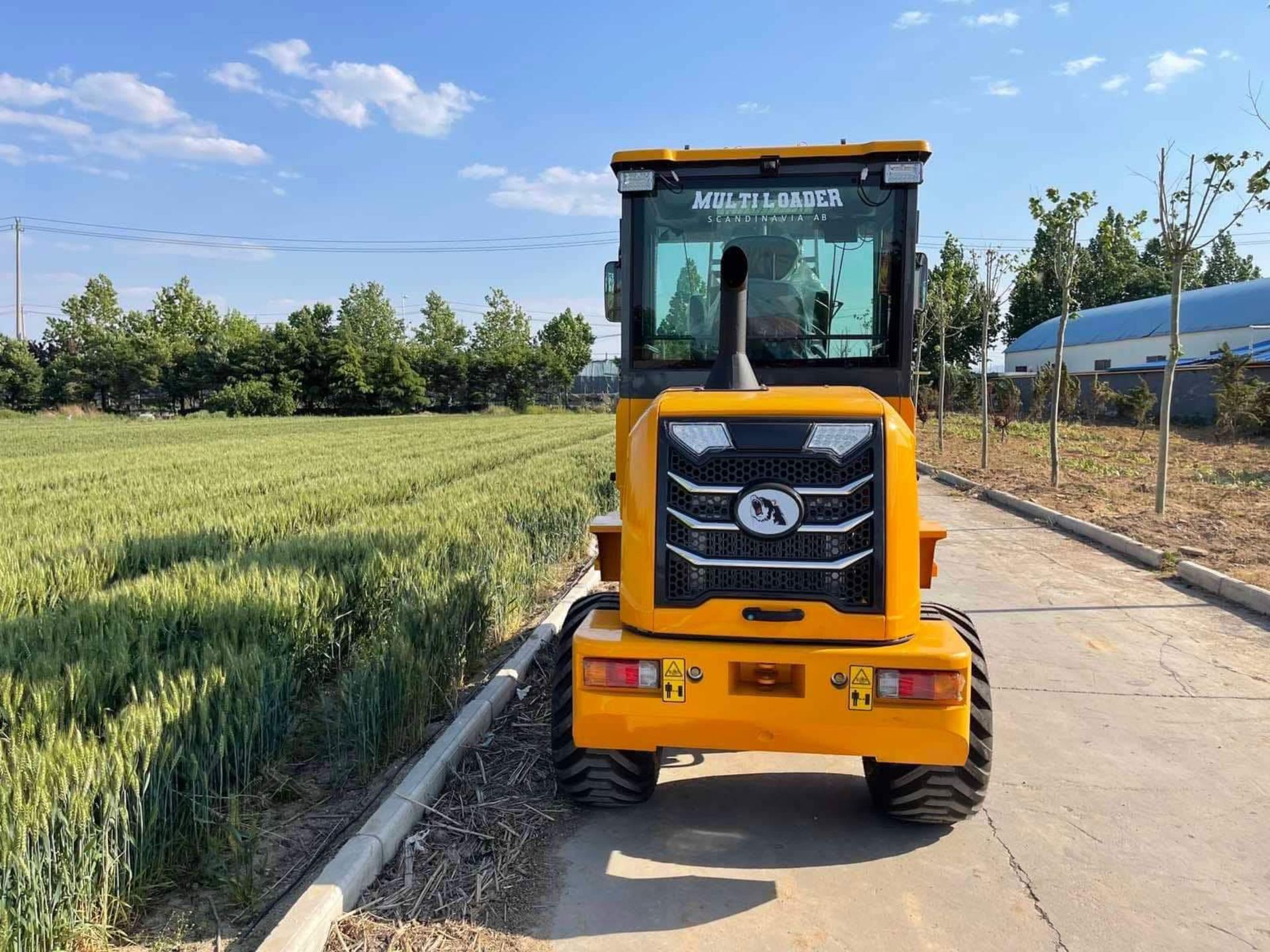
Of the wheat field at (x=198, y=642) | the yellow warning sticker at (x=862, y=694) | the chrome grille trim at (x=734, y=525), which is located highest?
the chrome grille trim at (x=734, y=525)

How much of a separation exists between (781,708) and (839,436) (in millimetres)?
1067

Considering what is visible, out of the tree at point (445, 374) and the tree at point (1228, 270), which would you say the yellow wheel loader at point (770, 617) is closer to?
the tree at point (445, 374)

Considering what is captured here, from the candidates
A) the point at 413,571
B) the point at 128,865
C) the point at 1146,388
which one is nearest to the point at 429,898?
the point at 128,865

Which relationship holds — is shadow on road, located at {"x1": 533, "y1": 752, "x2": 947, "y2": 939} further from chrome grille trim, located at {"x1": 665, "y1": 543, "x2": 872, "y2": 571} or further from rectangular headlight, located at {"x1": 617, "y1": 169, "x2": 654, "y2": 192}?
rectangular headlight, located at {"x1": 617, "y1": 169, "x2": 654, "y2": 192}

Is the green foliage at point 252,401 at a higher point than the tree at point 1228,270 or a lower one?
lower

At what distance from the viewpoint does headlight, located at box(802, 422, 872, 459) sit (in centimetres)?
319

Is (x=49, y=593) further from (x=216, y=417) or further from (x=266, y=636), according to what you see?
(x=216, y=417)

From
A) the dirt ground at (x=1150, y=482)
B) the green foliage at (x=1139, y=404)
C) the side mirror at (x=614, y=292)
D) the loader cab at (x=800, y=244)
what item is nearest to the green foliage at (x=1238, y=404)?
the dirt ground at (x=1150, y=482)

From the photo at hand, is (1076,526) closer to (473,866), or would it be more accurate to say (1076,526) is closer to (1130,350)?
(473,866)

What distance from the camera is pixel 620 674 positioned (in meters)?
3.25

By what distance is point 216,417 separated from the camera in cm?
5109

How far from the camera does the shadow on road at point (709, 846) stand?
121 inches

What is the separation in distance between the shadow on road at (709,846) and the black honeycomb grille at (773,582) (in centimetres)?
110

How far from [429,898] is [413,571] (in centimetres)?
298
